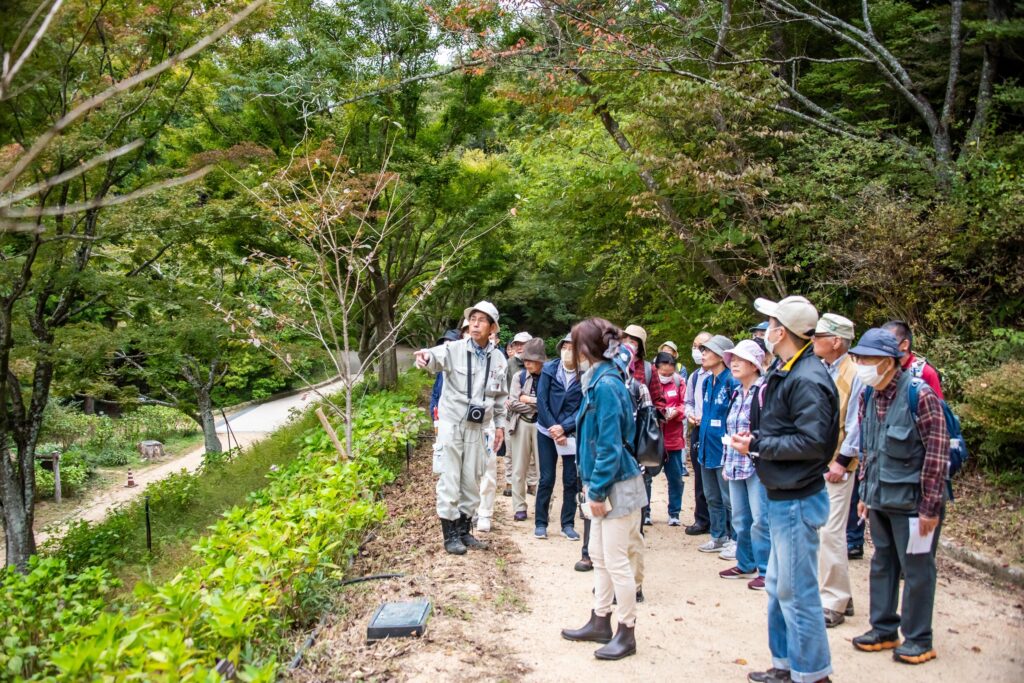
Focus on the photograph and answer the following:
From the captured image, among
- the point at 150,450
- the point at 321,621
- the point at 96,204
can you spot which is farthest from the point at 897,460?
the point at 150,450

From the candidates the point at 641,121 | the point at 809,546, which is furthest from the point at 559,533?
the point at 641,121

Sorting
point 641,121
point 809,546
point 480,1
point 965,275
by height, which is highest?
point 480,1

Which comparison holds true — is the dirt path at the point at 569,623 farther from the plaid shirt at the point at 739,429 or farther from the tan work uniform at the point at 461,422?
the plaid shirt at the point at 739,429

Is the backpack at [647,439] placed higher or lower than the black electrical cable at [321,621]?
higher

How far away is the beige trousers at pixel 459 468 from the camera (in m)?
5.75

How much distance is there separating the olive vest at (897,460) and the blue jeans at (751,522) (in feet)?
2.72

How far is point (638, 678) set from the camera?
3.85 metres

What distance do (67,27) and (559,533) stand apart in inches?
373

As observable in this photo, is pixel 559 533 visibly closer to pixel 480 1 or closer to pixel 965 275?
pixel 965 275

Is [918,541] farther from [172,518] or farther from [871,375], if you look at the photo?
[172,518]

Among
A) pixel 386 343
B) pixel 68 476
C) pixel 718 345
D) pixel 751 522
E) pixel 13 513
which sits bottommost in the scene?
pixel 68 476

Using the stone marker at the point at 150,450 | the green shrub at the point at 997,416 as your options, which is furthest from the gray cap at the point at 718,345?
the stone marker at the point at 150,450

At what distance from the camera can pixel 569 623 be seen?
464cm

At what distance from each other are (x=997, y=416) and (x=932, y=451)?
4419mm
